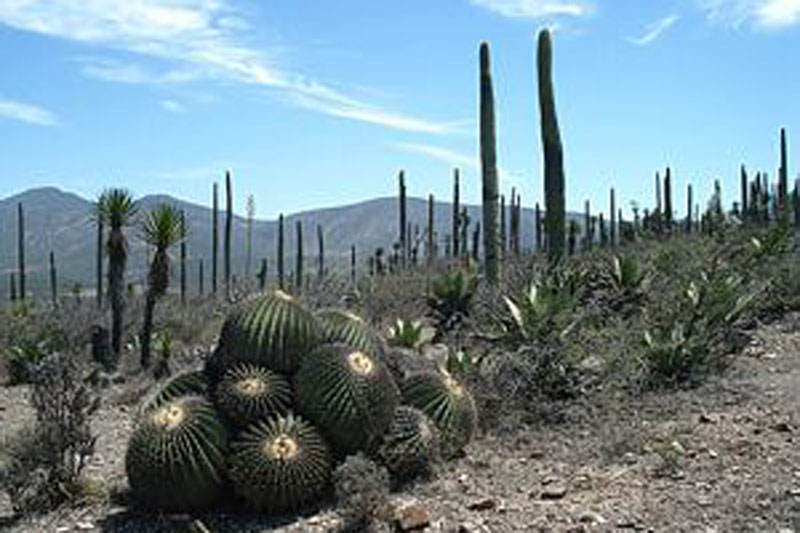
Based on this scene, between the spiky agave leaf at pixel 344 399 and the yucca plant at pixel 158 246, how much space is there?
10.3m

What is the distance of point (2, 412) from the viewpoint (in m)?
13.9

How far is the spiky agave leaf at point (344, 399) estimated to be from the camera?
8203 millimetres

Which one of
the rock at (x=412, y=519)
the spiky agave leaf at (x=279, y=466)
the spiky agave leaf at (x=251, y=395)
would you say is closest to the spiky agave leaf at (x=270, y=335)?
the spiky agave leaf at (x=251, y=395)

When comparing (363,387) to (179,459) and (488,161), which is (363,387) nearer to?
(179,459)

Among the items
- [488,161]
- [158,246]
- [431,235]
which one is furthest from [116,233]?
[431,235]

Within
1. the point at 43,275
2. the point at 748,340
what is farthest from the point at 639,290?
the point at 43,275

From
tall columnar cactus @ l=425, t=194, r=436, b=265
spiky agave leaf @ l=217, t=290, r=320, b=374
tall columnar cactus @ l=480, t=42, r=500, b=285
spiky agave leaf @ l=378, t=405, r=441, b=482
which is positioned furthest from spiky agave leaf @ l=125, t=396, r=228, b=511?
tall columnar cactus @ l=425, t=194, r=436, b=265

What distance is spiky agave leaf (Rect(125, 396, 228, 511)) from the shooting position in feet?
25.9

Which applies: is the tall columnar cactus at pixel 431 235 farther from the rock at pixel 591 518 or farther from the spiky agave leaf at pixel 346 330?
the rock at pixel 591 518

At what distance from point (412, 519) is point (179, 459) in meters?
1.79

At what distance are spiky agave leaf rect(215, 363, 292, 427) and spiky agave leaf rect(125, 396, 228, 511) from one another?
0.15 metres

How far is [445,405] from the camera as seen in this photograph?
887 cm

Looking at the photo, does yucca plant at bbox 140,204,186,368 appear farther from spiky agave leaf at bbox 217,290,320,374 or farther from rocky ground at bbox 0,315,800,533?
spiky agave leaf at bbox 217,290,320,374

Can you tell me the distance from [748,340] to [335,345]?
5838 millimetres
